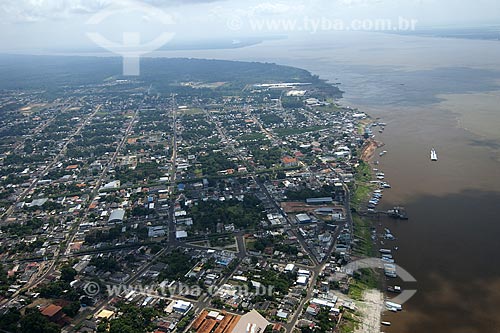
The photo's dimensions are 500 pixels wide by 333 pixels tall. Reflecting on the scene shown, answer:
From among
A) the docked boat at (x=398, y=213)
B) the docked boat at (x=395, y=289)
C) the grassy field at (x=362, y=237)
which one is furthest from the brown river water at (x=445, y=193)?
the grassy field at (x=362, y=237)

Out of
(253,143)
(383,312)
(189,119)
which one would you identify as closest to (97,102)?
(189,119)

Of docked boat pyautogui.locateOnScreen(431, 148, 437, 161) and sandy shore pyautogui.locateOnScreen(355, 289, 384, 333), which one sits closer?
sandy shore pyautogui.locateOnScreen(355, 289, 384, 333)

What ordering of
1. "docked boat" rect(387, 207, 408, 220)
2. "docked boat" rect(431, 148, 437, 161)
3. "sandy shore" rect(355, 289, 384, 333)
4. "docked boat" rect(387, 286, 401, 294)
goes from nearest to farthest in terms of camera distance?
"sandy shore" rect(355, 289, 384, 333) → "docked boat" rect(387, 286, 401, 294) → "docked boat" rect(387, 207, 408, 220) → "docked boat" rect(431, 148, 437, 161)

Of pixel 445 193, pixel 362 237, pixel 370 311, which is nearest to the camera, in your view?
pixel 370 311

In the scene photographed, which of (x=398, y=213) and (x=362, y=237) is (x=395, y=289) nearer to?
(x=362, y=237)

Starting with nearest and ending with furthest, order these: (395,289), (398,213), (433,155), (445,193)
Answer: (395,289)
(398,213)
(445,193)
(433,155)

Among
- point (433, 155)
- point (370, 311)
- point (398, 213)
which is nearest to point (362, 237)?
point (398, 213)

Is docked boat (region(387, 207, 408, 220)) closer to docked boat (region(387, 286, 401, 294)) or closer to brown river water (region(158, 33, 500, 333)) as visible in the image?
brown river water (region(158, 33, 500, 333))

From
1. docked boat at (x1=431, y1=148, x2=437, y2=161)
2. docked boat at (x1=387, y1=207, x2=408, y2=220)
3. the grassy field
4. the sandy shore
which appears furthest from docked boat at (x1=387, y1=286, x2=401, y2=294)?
docked boat at (x1=431, y1=148, x2=437, y2=161)
